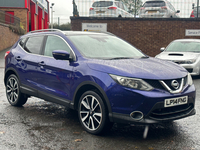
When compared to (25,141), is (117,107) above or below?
above

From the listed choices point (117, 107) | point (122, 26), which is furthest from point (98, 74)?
point (122, 26)

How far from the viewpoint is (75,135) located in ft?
14.5

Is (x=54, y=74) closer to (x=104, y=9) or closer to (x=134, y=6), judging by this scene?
(x=104, y=9)

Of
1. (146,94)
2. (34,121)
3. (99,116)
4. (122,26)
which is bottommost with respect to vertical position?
(34,121)

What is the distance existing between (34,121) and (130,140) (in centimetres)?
198

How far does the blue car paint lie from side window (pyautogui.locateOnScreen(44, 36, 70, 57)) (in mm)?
111

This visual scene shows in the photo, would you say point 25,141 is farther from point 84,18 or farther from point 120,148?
point 84,18

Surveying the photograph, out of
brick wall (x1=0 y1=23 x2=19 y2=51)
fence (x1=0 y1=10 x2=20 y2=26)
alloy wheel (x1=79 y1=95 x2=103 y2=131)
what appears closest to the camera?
alloy wheel (x1=79 y1=95 x2=103 y2=131)

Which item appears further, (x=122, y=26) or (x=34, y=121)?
(x=122, y=26)

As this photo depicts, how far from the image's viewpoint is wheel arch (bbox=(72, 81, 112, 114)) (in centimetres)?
408

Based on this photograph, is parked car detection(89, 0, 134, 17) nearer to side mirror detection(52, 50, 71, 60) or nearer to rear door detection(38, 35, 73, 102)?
rear door detection(38, 35, 73, 102)

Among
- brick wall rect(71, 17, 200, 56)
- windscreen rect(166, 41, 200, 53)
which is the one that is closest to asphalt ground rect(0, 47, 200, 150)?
windscreen rect(166, 41, 200, 53)

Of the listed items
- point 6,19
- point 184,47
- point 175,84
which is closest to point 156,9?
point 184,47

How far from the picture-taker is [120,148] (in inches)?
152
